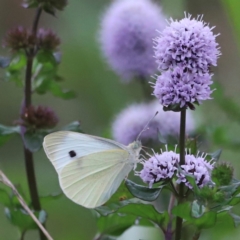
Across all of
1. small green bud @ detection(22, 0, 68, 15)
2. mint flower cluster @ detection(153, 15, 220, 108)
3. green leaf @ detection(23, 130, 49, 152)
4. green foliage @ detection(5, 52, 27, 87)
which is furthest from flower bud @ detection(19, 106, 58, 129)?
mint flower cluster @ detection(153, 15, 220, 108)

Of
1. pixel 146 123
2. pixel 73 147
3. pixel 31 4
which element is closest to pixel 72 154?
pixel 73 147

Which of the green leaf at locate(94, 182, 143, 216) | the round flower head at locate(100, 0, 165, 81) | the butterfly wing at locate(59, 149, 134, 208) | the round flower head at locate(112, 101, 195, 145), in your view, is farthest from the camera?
the round flower head at locate(100, 0, 165, 81)

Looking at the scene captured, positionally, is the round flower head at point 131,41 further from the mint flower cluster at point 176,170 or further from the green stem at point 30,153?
the mint flower cluster at point 176,170

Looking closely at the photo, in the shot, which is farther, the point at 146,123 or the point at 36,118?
the point at 146,123

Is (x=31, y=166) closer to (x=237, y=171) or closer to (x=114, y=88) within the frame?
(x=237, y=171)

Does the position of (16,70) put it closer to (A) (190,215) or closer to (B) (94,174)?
(B) (94,174)

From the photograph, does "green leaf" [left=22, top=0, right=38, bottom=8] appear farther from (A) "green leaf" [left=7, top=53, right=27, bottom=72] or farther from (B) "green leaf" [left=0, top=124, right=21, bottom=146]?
(B) "green leaf" [left=0, top=124, right=21, bottom=146]
